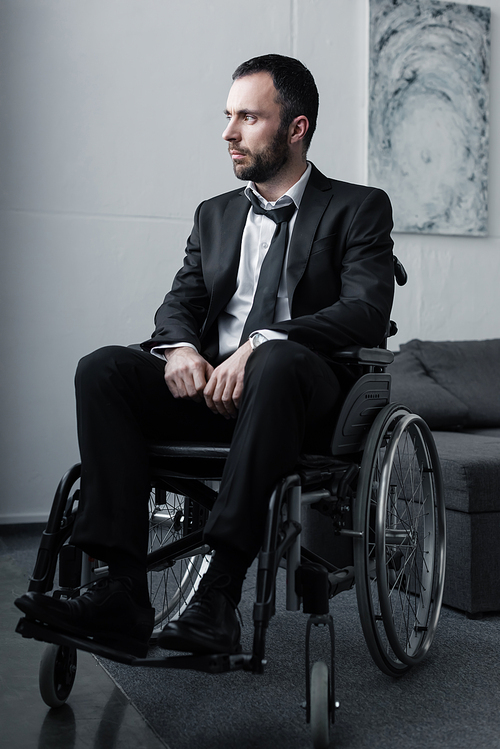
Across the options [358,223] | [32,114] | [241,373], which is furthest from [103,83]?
[241,373]

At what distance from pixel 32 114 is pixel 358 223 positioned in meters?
1.97

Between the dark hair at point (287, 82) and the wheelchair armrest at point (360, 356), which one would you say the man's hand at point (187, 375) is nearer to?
the wheelchair armrest at point (360, 356)

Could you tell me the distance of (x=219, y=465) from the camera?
1579 mm

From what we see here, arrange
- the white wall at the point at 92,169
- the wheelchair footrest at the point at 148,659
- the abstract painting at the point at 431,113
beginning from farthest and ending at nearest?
1. the abstract painting at the point at 431,113
2. the white wall at the point at 92,169
3. the wheelchair footrest at the point at 148,659

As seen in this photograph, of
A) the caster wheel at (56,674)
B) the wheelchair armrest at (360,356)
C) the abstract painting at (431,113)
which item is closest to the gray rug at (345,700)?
the caster wheel at (56,674)

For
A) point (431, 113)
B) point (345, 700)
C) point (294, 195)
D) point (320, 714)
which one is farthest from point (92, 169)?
point (320, 714)

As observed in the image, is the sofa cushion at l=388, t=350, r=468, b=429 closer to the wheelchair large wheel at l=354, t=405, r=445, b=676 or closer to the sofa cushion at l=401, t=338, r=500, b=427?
the sofa cushion at l=401, t=338, r=500, b=427

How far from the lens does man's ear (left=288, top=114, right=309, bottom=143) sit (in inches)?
70.5

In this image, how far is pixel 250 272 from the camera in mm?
1789

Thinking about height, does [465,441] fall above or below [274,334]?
below

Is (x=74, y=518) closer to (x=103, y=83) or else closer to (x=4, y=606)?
(x=4, y=606)

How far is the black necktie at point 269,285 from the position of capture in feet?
5.56

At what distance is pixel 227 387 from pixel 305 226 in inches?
18.0

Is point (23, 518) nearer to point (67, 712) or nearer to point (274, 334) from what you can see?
point (67, 712)
